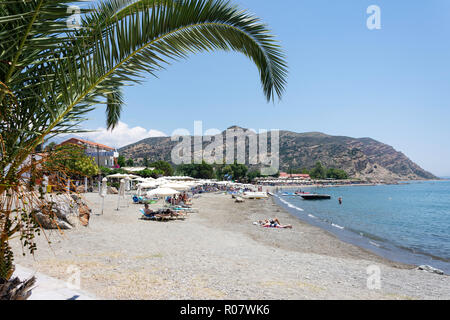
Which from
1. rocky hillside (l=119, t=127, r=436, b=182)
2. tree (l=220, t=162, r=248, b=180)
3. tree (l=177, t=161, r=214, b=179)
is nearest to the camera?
tree (l=177, t=161, r=214, b=179)

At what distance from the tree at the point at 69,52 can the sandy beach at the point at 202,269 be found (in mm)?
2282

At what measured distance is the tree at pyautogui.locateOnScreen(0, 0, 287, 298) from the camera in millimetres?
2080

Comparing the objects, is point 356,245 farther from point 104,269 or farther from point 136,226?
Answer: point 104,269

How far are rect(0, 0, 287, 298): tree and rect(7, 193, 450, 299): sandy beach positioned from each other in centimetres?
228

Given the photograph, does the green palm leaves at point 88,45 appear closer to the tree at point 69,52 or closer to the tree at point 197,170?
the tree at point 69,52

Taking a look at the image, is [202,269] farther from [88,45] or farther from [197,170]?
[197,170]

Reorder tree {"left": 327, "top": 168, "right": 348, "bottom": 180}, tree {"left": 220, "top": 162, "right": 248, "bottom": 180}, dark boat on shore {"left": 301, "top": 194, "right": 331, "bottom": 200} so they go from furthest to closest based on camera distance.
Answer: tree {"left": 327, "top": 168, "right": 348, "bottom": 180}
tree {"left": 220, "top": 162, "right": 248, "bottom": 180}
dark boat on shore {"left": 301, "top": 194, "right": 331, "bottom": 200}

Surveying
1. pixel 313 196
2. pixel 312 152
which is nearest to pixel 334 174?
pixel 312 152

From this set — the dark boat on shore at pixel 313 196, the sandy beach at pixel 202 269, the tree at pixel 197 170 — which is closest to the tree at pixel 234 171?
the tree at pixel 197 170

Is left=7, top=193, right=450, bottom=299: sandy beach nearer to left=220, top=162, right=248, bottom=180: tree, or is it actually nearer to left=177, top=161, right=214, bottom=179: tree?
left=177, top=161, right=214, bottom=179: tree

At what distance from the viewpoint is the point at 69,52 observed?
2361 mm

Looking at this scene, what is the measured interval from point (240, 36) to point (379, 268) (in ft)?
34.1

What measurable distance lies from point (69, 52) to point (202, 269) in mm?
6040

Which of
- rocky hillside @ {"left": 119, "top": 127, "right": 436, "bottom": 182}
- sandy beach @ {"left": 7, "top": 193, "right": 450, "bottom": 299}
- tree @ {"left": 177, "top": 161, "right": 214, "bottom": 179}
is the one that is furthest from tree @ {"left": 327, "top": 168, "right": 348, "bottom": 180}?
sandy beach @ {"left": 7, "top": 193, "right": 450, "bottom": 299}
